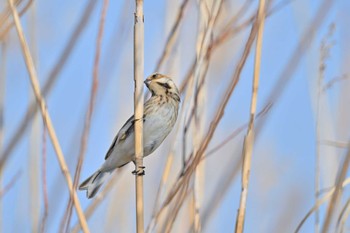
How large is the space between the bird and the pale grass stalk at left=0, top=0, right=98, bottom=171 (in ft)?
2.54

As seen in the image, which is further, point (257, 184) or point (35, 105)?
point (257, 184)

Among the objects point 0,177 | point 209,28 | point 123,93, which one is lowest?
point 0,177

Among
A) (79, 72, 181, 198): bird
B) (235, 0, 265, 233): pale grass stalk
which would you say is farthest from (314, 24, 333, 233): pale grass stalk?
(79, 72, 181, 198): bird

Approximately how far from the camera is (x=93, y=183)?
217 cm

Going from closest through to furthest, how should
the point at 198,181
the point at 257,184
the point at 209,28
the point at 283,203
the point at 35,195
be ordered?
the point at 209,28 → the point at 198,181 → the point at 35,195 → the point at 283,203 → the point at 257,184

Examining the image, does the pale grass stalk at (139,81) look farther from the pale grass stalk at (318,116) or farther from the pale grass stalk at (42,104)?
the pale grass stalk at (318,116)

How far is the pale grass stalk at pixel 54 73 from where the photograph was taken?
124 centimetres

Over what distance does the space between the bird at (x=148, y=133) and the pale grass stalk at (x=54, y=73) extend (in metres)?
0.78

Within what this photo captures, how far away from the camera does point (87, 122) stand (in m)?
1.29

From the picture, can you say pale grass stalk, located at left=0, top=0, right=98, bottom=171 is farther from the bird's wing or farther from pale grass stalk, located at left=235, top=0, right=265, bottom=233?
the bird's wing

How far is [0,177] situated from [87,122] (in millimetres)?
316

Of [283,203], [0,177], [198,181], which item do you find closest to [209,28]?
[198,181]

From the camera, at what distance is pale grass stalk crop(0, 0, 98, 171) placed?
1.24 metres

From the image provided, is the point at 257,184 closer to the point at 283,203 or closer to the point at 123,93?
the point at 283,203
